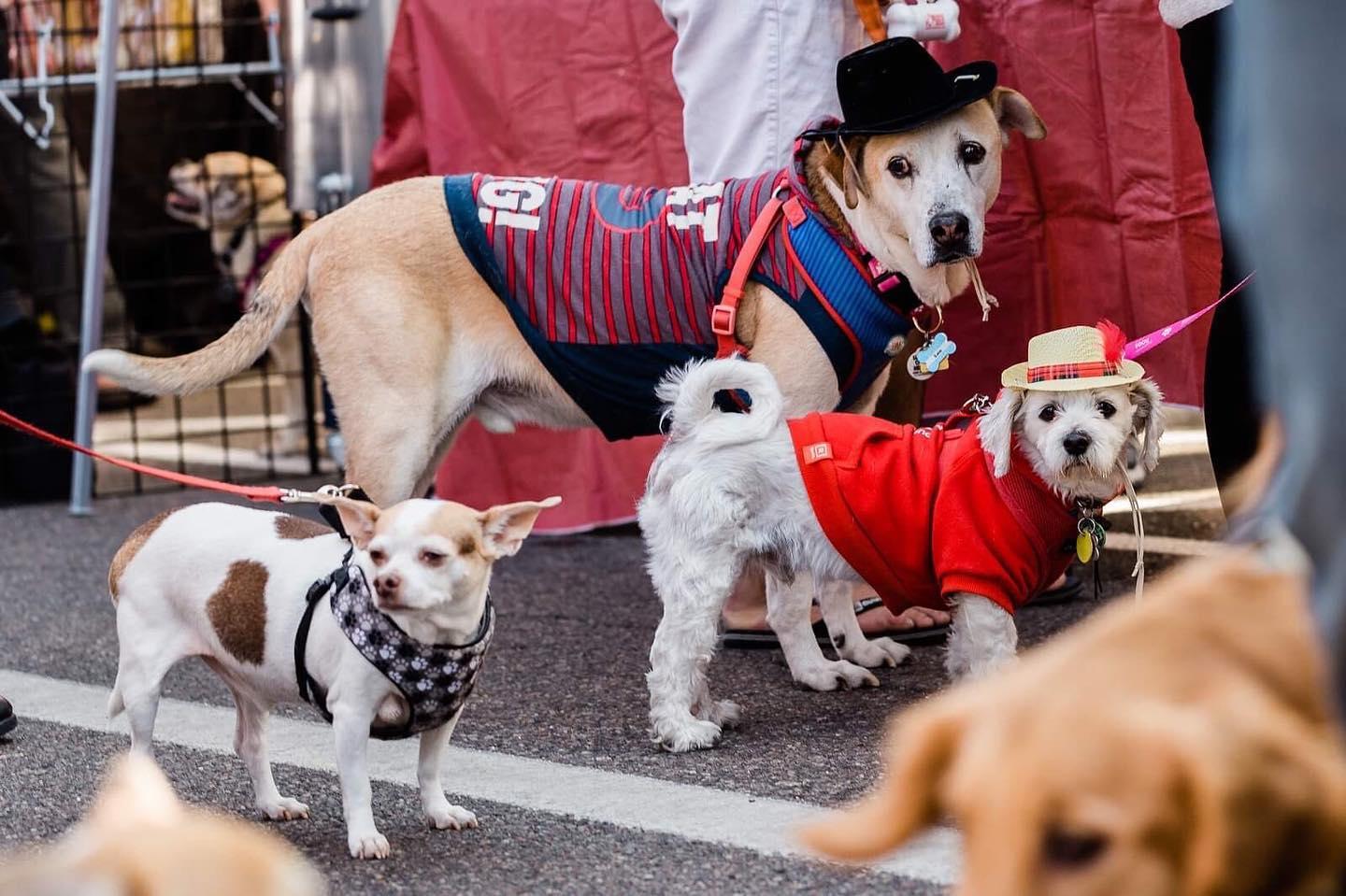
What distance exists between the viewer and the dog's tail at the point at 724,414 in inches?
133

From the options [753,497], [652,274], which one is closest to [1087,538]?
[753,497]

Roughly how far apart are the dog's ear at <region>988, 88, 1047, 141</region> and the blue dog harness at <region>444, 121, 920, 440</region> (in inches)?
18.3

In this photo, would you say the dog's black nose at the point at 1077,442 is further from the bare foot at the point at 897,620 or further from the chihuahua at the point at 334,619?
the bare foot at the point at 897,620

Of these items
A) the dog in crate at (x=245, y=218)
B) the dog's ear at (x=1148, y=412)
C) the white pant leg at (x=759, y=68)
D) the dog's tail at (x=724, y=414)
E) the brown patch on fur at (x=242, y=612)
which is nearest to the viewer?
the brown patch on fur at (x=242, y=612)

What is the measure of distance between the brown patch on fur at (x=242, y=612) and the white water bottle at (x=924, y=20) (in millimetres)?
1994

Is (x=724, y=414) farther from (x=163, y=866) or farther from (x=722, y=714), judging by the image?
(x=163, y=866)

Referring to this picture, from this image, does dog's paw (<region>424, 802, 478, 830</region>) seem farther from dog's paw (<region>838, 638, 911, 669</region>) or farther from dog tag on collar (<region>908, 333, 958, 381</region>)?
dog tag on collar (<region>908, 333, 958, 381</region>)

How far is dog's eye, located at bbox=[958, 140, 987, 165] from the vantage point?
3809mm

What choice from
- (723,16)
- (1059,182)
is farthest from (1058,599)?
(723,16)

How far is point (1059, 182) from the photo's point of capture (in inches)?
181

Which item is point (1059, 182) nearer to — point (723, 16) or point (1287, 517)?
point (723, 16)

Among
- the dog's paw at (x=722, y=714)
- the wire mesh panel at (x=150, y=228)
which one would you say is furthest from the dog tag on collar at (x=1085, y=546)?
the wire mesh panel at (x=150, y=228)

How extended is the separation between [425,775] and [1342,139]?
2.04 metres

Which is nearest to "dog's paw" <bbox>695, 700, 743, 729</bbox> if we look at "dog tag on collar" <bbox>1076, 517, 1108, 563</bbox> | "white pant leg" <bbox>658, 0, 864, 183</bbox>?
"dog tag on collar" <bbox>1076, 517, 1108, 563</bbox>
